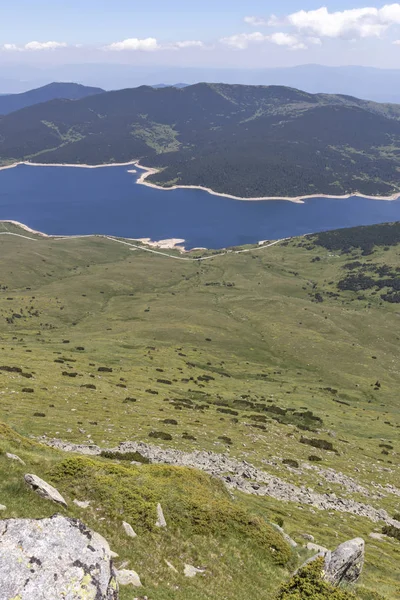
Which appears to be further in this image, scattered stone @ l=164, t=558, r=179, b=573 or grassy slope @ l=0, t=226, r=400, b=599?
grassy slope @ l=0, t=226, r=400, b=599

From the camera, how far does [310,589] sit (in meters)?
15.8

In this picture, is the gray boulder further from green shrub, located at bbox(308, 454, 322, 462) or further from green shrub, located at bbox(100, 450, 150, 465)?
green shrub, located at bbox(308, 454, 322, 462)

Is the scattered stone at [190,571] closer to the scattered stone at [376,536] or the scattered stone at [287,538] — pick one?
the scattered stone at [287,538]

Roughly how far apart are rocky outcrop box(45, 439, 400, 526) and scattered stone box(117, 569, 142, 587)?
2044 cm

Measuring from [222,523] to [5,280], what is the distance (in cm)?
20071

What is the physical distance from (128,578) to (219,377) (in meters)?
78.9

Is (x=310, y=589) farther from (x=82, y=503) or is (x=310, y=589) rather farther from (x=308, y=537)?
(x=308, y=537)

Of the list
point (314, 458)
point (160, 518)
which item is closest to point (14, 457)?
point (160, 518)

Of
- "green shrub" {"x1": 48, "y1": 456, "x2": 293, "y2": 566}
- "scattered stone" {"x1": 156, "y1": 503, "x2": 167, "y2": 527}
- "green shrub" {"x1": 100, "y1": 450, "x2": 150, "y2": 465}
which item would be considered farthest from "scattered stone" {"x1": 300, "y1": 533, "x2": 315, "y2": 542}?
"green shrub" {"x1": 100, "y1": 450, "x2": 150, "y2": 465}

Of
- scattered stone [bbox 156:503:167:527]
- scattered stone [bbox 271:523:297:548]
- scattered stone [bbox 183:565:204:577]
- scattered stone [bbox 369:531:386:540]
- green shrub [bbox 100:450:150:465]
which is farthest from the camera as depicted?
green shrub [bbox 100:450:150:465]

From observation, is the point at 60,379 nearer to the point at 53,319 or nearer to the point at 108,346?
the point at 108,346

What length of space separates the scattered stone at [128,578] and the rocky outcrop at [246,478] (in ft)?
67.1

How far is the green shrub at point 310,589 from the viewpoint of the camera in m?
15.6

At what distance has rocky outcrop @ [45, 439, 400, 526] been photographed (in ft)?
123
